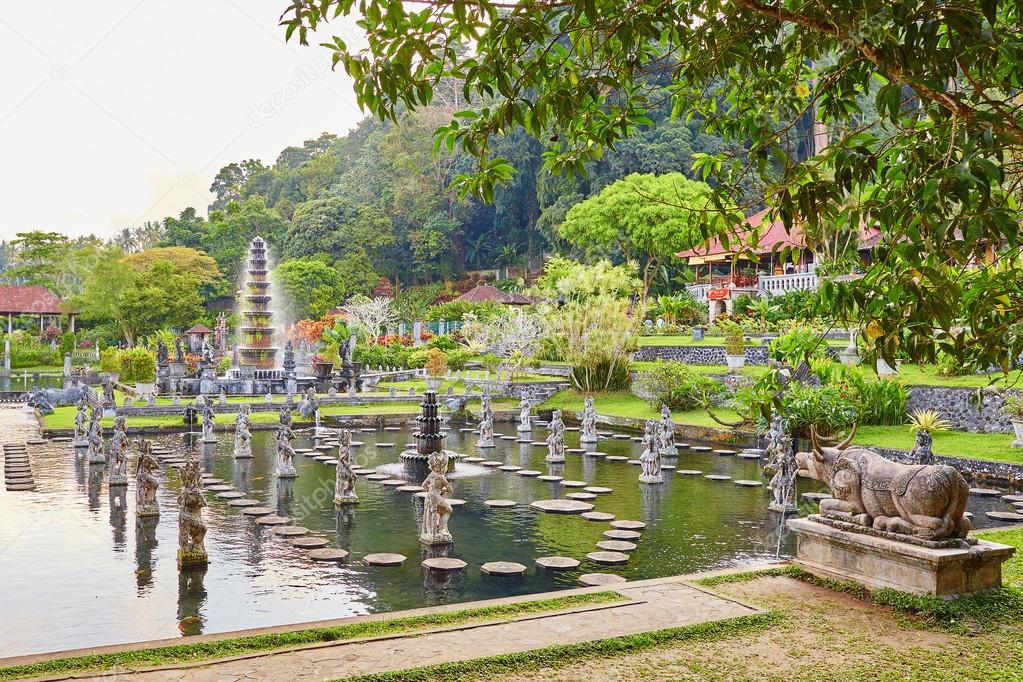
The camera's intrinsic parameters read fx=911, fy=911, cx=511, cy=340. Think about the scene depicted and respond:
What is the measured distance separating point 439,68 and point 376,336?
39.5 meters

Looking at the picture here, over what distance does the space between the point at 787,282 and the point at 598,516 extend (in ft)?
98.9

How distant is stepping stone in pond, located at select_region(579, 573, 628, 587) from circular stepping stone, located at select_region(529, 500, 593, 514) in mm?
3657

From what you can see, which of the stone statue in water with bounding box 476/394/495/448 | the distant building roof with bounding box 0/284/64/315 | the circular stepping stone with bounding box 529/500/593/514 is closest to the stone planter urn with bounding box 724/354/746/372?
the stone statue in water with bounding box 476/394/495/448

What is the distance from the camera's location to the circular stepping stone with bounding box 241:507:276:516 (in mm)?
12634

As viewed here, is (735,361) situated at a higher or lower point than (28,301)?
lower

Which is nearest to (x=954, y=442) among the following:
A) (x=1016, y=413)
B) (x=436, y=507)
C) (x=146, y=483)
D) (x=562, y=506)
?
(x=1016, y=413)

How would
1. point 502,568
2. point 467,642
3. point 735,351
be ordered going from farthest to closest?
point 735,351
point 502,568
point 467,642

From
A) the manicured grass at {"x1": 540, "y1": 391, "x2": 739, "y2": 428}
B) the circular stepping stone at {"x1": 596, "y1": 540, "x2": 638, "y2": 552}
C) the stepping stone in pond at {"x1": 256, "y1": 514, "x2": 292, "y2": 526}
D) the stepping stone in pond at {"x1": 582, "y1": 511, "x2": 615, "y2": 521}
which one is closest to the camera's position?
the circular stepping stone at {"x1": 596, "y1": 540, "x2": 638, "y2": 552}

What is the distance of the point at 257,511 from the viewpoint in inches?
502

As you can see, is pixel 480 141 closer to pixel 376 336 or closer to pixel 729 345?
pixel 729 345

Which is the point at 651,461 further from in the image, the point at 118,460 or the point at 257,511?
the point at 118,460

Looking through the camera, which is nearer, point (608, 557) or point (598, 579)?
point (598, 579)

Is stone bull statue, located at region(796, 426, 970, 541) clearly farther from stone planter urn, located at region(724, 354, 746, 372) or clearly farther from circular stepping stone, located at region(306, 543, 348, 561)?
stone planter urn, located at region(724, 354, 746, 372)

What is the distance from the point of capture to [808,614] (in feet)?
23.5
